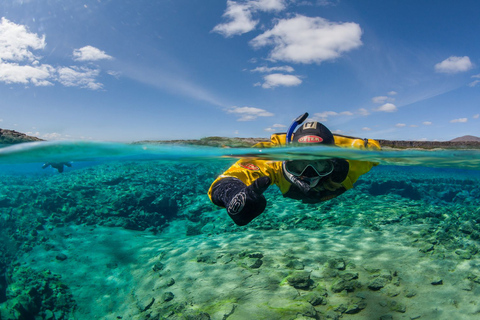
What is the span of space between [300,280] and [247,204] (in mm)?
2968

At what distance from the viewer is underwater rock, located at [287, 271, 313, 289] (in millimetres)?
4508

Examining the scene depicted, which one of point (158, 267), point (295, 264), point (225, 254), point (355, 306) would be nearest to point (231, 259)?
point (225, 254)

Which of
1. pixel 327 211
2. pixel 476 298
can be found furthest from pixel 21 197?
pixel 476 298

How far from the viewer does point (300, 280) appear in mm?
4559

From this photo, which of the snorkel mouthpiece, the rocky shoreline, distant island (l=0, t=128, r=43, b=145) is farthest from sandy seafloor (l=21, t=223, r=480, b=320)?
distant island (l=0, t=128, r=43, b=145)

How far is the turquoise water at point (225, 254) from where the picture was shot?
4.30 meters

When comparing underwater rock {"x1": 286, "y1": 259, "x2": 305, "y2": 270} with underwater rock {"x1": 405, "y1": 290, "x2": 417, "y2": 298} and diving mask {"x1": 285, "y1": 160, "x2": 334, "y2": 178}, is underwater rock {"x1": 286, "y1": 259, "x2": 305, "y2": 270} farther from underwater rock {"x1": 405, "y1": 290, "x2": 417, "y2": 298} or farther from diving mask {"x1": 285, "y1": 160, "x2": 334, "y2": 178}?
diving mask {"x1": 285, "y1": 160, "x2": 334, "y2": 178}

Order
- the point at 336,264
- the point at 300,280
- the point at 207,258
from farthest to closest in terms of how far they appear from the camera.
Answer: the point at 207,258 < the point at 336,264 < the point at 300,280

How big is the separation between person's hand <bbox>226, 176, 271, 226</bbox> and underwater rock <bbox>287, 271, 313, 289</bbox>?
277 centimetres

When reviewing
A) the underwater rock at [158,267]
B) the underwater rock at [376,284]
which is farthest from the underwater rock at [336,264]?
the underwater rock at [158,267]

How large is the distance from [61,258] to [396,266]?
341 inches

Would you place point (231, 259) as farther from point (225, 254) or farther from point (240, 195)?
point (240, 195)

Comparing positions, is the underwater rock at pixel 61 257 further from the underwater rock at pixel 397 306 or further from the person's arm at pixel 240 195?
the underwater rock at pixel 397 306

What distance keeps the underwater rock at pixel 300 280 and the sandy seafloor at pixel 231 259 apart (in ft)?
0.06
